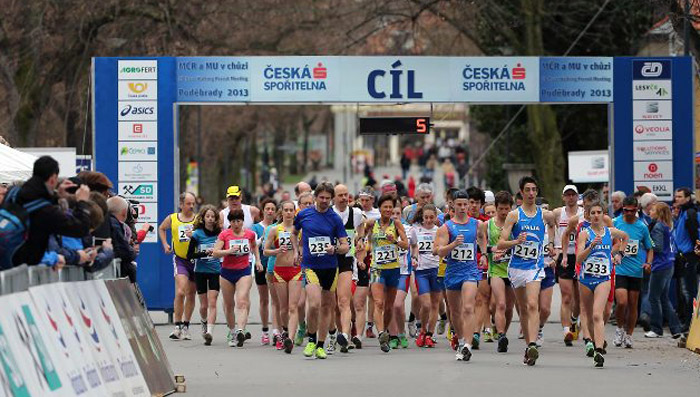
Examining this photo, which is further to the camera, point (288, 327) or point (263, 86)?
point (263, 86)

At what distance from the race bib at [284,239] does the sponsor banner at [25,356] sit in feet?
28.7

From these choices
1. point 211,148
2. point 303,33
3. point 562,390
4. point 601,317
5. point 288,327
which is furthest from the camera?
point 211,148

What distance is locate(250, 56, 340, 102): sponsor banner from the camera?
23.8 m

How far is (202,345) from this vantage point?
20078mm

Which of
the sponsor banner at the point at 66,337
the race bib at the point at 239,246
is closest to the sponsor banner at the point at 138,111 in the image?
the race bib at the point at 239,246

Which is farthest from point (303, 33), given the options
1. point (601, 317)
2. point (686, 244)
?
point (601, 317)

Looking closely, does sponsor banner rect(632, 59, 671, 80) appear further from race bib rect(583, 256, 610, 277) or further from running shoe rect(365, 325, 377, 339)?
race bib rect(583, 256, 610, 277)

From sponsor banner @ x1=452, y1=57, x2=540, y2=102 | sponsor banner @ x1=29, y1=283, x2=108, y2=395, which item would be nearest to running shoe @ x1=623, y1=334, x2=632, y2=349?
sponsor banner @ x1=452, y1=57, x2=540, y2=102

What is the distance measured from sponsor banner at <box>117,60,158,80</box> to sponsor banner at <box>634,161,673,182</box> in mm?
7251

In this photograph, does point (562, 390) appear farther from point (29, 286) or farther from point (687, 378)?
Result: point (29, 286)

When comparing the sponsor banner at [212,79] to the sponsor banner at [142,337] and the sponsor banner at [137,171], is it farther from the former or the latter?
the sponsor banner at [142,337]

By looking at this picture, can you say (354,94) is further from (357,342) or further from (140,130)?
(357,342)

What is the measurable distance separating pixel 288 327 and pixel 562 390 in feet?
18.2

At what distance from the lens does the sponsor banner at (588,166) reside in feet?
117
